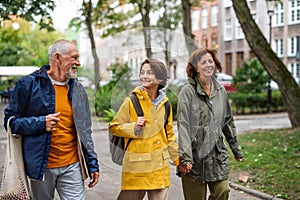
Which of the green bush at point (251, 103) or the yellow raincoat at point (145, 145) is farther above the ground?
the yellow raincoat at point (145, 145)

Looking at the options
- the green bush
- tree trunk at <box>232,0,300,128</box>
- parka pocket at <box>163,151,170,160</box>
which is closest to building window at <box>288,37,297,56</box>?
the green bush

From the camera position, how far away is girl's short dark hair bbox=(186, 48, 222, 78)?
168 inches

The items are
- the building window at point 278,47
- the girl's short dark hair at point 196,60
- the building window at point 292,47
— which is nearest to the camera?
the girl's short dark hair at point 196,60

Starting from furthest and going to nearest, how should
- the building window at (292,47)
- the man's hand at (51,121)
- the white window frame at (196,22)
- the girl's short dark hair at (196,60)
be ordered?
the building window at (292,47) < the white window frame at (196,22) < the girl's short dark hair at (196,60) < the man's hand at (51,121)

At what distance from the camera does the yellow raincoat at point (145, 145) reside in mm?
4012

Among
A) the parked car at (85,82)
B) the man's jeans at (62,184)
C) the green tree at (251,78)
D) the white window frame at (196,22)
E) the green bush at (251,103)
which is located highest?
the white window frame at (196,22)

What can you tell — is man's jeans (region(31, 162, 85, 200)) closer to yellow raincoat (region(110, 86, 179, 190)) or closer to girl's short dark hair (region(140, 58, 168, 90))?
yellow raincoat (region(110, 86, 179, 190))

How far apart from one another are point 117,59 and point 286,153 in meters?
6.97

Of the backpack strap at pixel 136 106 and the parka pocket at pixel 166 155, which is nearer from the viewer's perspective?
the backpack strap at pixel 136 106

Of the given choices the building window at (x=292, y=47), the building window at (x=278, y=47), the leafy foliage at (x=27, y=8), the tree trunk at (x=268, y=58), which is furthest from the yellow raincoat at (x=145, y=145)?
the building window at (x=278, y=47)

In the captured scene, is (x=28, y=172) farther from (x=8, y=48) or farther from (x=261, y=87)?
(x=8, y=48)

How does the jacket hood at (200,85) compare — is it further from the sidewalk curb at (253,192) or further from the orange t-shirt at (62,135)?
the sidewalk curb at (253,192)

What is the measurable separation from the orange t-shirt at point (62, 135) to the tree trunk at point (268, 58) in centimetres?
973

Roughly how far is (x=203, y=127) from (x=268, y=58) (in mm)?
9335
